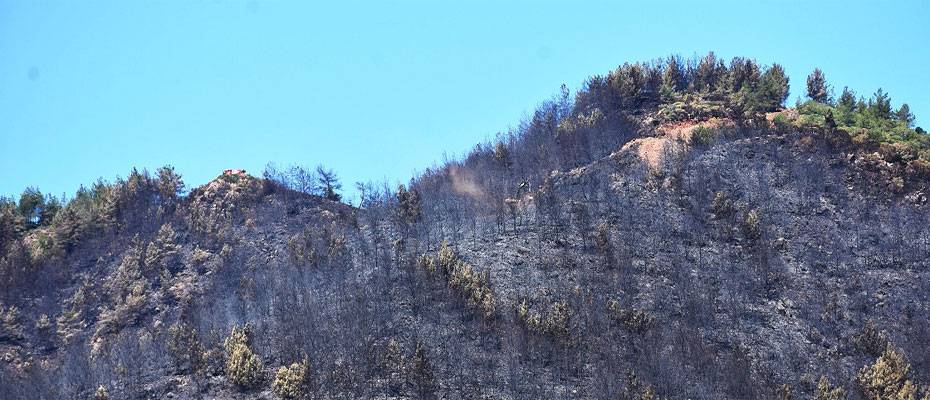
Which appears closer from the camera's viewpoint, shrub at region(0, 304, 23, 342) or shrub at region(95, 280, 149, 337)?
shrub at region(95, 280, 149, 337)

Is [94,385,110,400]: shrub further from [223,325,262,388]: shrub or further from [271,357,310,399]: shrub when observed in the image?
[271,357,310,399]: shrub

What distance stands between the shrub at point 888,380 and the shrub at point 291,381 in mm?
22713

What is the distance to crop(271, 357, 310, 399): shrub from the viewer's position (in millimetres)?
36875

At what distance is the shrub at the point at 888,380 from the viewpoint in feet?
122

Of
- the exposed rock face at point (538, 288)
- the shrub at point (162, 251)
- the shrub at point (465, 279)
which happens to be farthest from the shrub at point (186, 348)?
the shrub at point (162, 251)

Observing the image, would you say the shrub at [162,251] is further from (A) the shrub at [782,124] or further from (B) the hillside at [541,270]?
(A) the shrub at [782,124]

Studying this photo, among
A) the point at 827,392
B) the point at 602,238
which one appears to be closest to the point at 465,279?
the point at 602,238

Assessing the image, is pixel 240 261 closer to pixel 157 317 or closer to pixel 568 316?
pixel 157 317

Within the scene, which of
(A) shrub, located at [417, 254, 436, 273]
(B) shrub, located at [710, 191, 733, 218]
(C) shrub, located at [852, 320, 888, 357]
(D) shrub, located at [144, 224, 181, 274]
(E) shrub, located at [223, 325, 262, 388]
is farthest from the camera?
(D) shrub, located at [144, 224, 181, 274]

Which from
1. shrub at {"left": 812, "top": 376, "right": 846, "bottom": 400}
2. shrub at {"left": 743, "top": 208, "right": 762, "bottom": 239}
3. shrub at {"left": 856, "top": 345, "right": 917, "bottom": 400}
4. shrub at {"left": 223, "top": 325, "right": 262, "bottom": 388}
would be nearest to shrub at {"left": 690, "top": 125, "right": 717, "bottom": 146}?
shrub at {"left": 743, "top": 208, "right": 762, "bottom": 239}

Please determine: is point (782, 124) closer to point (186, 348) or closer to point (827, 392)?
point (827, 392)

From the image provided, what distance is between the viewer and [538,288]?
45.2 meters

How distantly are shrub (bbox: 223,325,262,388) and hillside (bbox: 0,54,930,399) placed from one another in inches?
4.7

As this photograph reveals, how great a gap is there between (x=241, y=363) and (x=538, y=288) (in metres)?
14.6
